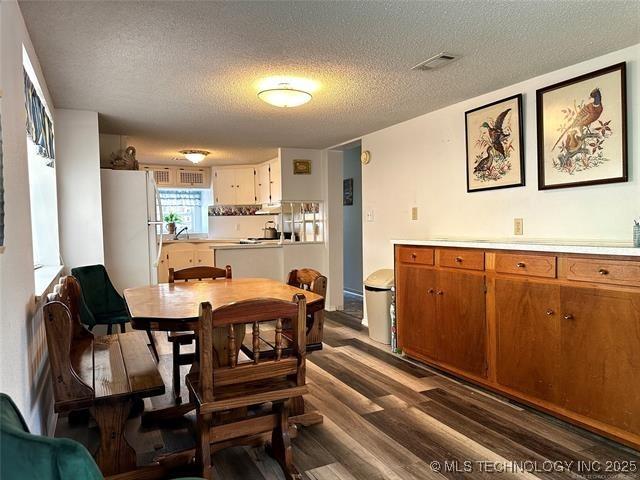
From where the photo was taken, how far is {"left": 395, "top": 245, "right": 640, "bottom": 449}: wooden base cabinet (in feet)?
6.92

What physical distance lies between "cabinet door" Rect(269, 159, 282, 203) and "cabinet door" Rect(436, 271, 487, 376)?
10.0 feet

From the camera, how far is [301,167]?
5730 mm

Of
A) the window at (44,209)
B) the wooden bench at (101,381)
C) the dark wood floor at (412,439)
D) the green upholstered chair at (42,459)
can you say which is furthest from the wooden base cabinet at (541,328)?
the window at (44,209)

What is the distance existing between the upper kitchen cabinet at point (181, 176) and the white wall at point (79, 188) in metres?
3.56

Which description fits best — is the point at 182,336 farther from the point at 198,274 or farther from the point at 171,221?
the point at 171,221

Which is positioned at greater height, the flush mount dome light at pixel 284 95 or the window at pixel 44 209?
the flush mount dome light at pixel 284 95

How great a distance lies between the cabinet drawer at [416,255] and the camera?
3340mm

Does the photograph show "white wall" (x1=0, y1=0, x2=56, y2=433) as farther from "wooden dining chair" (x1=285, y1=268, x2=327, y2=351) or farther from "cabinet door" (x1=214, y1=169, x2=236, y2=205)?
"cabinet door" (x1=214, y1=169, x2=236, y2=205)

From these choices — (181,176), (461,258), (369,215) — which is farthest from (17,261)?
(181,176)

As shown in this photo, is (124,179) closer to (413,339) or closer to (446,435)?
(413,339)

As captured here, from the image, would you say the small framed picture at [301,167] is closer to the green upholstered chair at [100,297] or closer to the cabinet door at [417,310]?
the cabinet door at [417,310]

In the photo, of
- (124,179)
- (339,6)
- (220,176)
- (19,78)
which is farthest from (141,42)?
(220,176)

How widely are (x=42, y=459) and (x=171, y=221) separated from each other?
287 inches

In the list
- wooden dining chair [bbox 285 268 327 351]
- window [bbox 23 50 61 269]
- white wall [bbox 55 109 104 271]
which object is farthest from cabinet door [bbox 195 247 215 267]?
wooden dining chair [bbox 285 268 327 351]
